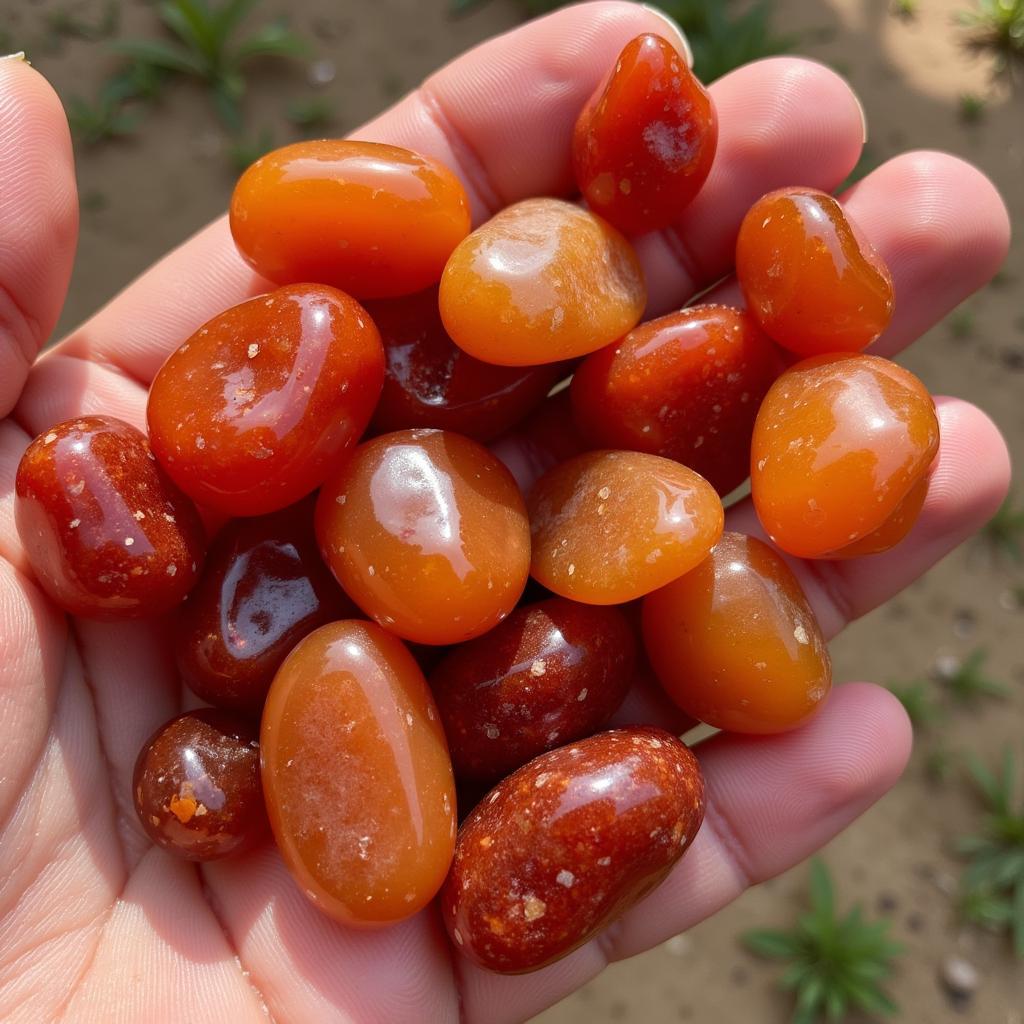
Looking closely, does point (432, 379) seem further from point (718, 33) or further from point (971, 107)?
point (971, 107)

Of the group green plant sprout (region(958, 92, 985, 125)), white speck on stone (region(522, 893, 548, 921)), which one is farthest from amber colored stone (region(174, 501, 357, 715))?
green plant sprout (region(958, 92, 985, 125))

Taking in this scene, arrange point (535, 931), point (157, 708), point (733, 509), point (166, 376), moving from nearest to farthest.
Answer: point (535, 931) → point (166, 376) → point (157, 708) → point (733, 509)

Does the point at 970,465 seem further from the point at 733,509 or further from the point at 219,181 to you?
the point at 219,181

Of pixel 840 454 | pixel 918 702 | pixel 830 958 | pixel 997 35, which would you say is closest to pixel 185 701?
pixel 840 454

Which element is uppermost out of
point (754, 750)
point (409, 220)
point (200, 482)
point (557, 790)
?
point (409, 220)

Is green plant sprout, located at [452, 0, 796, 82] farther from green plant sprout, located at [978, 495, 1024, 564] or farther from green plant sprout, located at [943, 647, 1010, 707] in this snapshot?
green plant sprout, located at [943, 647, 1010, 707]

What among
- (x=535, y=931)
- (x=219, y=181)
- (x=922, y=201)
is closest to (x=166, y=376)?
(x=535, y=931)

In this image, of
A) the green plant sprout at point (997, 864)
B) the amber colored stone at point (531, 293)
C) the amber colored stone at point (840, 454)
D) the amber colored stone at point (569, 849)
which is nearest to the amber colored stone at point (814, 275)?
the amber colored stone at point (840, 454)
